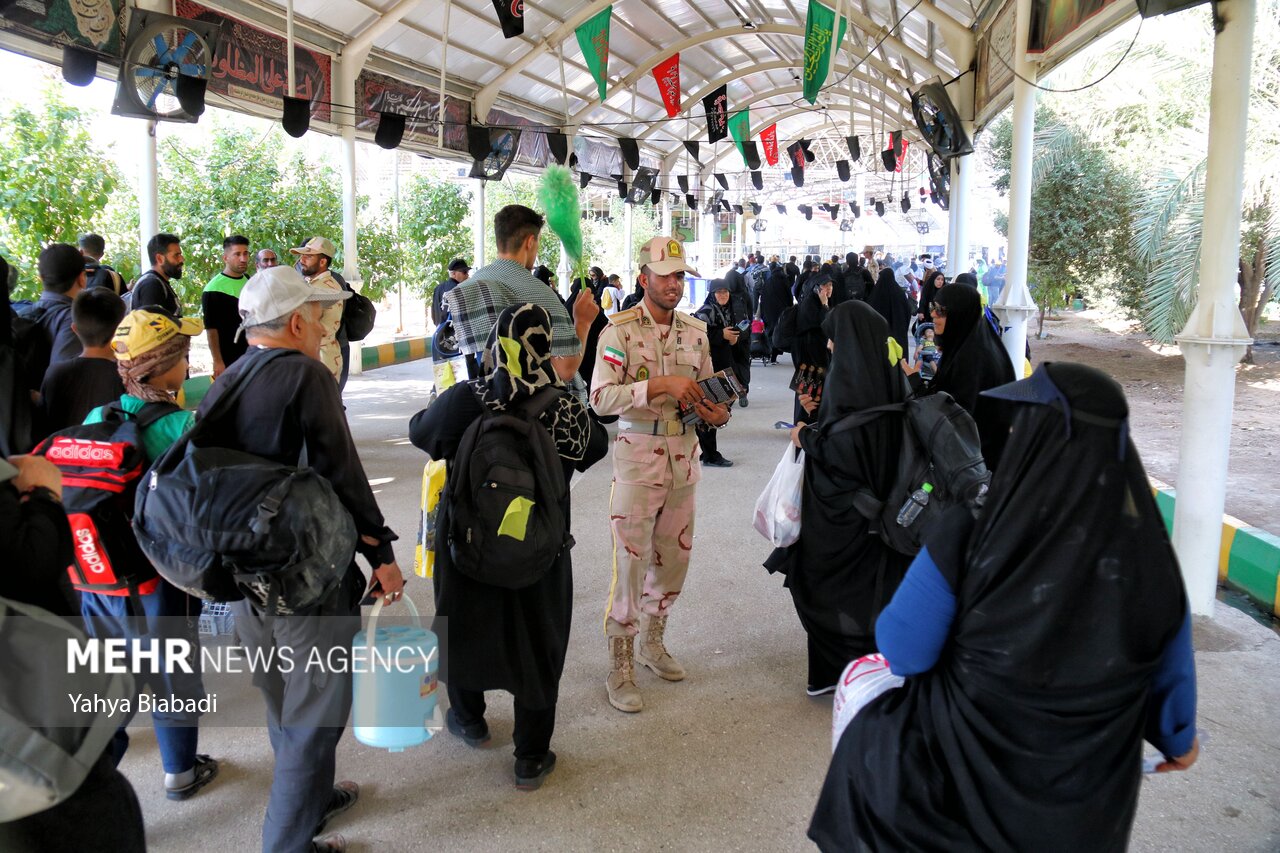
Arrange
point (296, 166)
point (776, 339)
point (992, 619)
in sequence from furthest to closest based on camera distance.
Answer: point (296, 166) < point (776, 339) < point (992, 619)

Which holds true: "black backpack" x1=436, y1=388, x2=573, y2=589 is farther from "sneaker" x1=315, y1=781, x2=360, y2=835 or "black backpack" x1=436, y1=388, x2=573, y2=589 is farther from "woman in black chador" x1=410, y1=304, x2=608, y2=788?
"sneaker" x1=315, y1=781, x2=360, y2=835

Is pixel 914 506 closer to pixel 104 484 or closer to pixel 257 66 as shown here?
pixel 104 484

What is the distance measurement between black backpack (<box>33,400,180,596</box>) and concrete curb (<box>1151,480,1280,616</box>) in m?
4.49

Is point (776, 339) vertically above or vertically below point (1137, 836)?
above

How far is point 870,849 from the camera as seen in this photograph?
179 cm

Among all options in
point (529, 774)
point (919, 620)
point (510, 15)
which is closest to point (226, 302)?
point (510, 15)

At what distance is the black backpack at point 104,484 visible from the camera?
2.50 m

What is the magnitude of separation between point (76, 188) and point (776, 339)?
6.60 meters

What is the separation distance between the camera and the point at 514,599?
2.78 m

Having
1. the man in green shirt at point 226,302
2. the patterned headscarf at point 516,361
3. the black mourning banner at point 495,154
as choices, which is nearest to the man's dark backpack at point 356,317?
the man in green shirt at point 226,302

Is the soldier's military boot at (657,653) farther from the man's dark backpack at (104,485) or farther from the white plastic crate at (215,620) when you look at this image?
the man's dark backpack at (104,485)

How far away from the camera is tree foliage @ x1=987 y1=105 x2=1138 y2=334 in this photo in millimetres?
15367

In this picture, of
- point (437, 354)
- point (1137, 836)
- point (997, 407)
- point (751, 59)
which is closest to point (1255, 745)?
point (1137, 836)

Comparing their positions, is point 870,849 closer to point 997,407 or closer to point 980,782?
point 980,782
